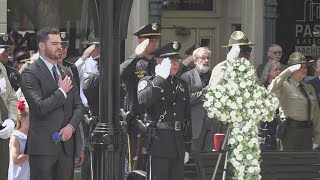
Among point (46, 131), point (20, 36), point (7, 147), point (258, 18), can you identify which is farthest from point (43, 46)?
point (258, 18)

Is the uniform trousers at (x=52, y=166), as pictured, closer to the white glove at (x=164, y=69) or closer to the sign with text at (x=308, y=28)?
the white glove at (x=164, y=69)

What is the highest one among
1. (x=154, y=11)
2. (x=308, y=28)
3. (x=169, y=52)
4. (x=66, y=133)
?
(x=154, y=11)

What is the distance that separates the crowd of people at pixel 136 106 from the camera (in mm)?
8242

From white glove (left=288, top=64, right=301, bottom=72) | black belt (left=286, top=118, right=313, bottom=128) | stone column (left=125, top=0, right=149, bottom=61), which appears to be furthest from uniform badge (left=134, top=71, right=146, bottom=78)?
stone column (left=125, top=0, right=149, bottom=61)

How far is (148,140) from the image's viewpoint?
9805 millimetres

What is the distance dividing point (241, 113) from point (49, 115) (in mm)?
1698

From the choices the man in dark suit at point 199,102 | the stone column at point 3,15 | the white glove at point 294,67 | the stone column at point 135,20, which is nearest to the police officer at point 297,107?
the white glove at point 294,67

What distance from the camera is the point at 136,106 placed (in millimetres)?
Answer: 10422

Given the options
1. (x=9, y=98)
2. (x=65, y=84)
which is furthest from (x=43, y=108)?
(x=9, y=98)

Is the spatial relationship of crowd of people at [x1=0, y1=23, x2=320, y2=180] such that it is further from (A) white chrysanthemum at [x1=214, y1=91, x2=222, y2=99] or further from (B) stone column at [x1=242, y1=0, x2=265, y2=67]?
(B) stone column at [x1=242, y1=0, x2=265, y2=67]

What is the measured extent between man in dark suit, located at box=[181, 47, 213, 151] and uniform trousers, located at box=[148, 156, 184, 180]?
205cm

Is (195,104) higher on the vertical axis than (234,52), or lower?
lower

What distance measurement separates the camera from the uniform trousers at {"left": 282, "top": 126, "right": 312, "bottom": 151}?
488 inches

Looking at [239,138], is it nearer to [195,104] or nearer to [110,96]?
[110,96]
